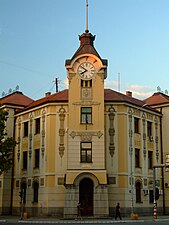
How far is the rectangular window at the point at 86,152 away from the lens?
42062mm

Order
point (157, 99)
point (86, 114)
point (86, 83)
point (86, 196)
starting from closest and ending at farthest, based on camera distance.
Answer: point (86, 196)
point (86, 114)
point (86, 83)
point (157, 99)

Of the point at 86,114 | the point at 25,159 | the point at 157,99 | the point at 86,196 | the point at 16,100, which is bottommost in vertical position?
the point at 86,196

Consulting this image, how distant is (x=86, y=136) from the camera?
42438 millimetres

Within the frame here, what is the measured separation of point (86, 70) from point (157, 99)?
1324cm

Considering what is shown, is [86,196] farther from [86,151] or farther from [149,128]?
[149,128]

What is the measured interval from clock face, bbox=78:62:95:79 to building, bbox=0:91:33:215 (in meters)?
9.15

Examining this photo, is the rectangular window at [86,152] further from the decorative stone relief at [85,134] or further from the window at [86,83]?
the window at [86,83]

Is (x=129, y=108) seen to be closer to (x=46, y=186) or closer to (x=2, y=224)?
(x=46, y=186)

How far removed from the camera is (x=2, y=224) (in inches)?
1289

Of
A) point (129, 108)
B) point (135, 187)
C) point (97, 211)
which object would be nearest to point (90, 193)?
Result: point (97, 211)

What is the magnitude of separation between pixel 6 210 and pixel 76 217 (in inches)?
457

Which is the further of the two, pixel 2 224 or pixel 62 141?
pixel 62 141

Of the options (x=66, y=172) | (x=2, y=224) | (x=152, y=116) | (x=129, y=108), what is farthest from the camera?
(x=152, y=116)

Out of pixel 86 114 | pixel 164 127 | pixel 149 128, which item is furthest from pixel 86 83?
pixel 164 127
